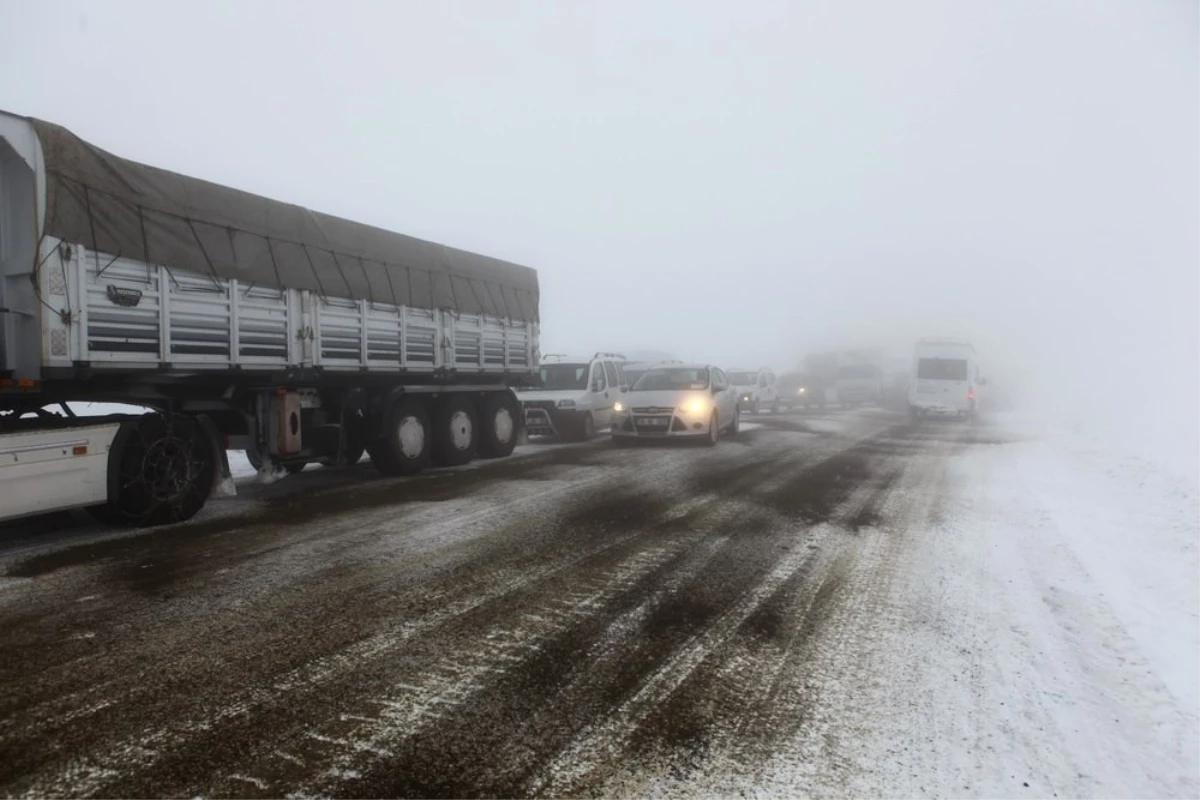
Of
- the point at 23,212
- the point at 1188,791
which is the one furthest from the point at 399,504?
the point at 1188,791

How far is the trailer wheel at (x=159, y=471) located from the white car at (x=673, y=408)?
9.09 m

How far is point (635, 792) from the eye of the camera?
2760 millimetres

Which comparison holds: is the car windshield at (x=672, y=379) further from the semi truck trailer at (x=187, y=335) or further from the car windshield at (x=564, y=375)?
the semi truck trailer at (x=187, y=335)

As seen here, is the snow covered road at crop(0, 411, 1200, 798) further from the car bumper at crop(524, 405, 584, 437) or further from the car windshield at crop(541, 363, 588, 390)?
the car windshield at crop(541, 363, 588, 390)

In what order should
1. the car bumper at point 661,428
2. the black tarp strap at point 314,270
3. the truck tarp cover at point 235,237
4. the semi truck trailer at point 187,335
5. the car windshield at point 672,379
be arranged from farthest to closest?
the car windshield at point 672,379, the car bumper at point 661,428, the black tarp strap at point 314,270, the truck tarp cover at point 235,237, the semi truck trailer at point 187,335

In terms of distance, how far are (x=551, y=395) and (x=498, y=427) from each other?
338 cm

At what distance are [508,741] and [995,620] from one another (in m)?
3.40

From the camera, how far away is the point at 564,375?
17.9 m

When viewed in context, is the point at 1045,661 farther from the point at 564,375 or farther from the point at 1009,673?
the point at 564,375

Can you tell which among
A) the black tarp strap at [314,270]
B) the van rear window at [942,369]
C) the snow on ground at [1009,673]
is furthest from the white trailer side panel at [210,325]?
the van rear window at [942,369]

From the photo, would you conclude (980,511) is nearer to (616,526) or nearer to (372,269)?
(616,526)

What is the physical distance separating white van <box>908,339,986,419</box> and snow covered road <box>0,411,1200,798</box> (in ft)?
60.6

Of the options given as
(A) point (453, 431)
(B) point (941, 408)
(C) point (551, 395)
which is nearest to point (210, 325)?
(A) point (453, 431)

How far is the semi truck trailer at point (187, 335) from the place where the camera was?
21.8ft
